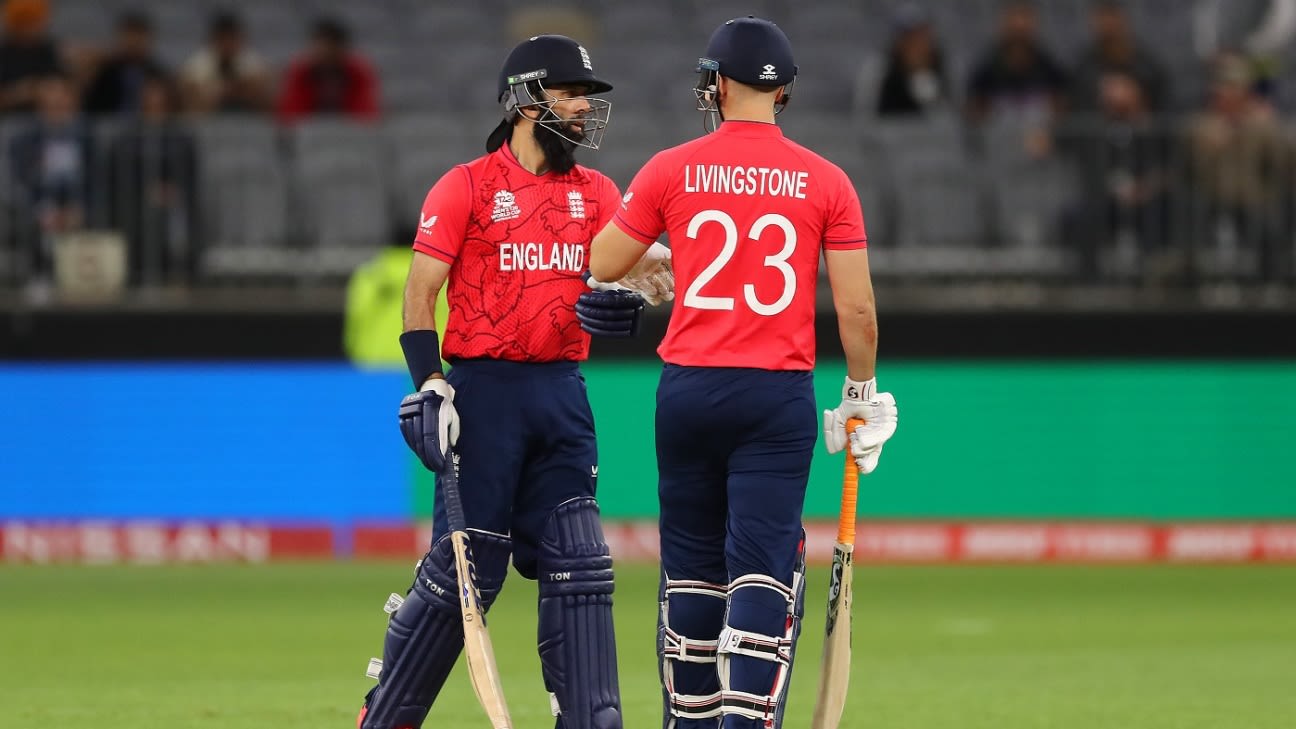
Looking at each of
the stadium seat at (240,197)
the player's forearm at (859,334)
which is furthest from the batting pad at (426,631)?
the stadium seat at (240,197)

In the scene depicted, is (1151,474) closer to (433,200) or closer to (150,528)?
(150,528)

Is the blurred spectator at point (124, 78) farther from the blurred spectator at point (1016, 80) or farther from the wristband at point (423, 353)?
the wristband at point (423, 353)

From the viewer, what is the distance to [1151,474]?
50.9ft

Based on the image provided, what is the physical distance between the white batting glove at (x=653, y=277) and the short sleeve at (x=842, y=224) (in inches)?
23.0

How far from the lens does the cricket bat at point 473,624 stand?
7074 millimetres

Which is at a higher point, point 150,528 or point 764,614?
point 764,614

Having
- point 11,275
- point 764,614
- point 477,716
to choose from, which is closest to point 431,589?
point 764,614

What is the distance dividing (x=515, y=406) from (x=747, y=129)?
3.97 ft

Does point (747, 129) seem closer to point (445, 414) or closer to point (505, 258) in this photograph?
point (505, 258)

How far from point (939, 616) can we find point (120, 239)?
6439 mm

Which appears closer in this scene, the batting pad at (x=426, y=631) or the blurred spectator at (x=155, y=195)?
the batting pad at (x=426, y=631)

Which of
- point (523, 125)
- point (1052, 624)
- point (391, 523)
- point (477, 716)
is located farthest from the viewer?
point (391, 523)

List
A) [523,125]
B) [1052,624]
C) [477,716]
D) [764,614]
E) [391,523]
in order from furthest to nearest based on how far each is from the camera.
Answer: [391,523] → [1052,624] → [477,716] → [523,125] → [764,614]

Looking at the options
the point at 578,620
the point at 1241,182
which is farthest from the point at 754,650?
the point at 1241,182
